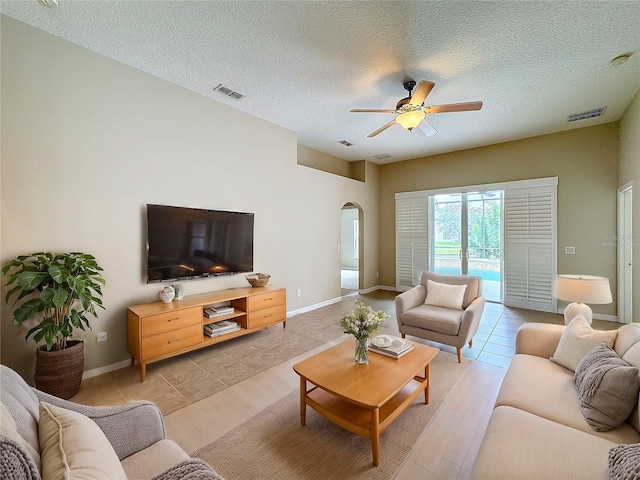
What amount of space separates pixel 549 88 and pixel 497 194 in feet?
8.03

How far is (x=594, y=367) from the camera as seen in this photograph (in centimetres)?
156

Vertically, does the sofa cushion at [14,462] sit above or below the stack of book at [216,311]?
above

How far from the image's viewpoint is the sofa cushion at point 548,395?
1.37 metres

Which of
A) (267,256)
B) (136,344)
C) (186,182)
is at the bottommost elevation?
(136,344)

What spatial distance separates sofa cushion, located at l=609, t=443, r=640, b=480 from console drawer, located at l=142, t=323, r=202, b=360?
10.3 feet

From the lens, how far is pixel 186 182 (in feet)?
11.0

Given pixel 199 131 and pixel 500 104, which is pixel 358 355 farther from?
pixel 500 104

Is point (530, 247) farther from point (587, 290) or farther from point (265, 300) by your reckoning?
point (265, 300)

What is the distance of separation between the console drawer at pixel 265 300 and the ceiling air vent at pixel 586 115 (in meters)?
4.87

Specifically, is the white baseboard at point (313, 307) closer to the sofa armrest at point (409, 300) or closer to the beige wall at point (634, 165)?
the sofa armrest at point (409, 300)

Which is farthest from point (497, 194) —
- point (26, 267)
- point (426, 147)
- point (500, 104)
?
point (26, 267)

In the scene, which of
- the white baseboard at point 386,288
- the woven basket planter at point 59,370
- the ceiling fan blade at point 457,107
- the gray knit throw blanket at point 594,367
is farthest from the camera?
the white baseboard at point 386,288

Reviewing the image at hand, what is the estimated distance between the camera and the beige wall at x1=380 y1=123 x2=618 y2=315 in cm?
426

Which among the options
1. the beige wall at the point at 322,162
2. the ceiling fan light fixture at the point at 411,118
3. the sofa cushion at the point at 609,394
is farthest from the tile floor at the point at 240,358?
the beige wall at the point at 322,162
